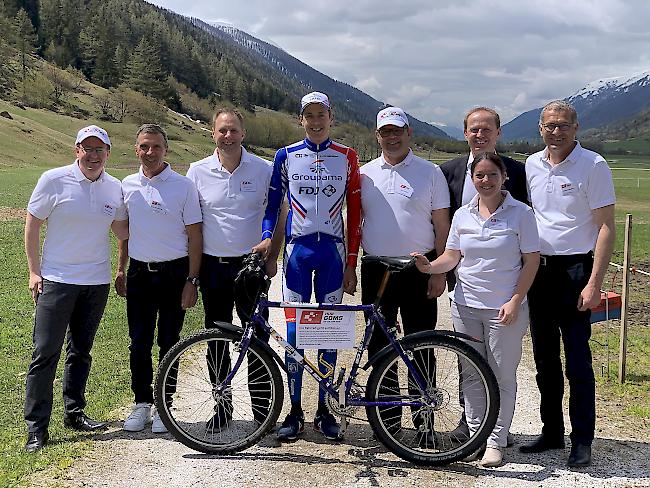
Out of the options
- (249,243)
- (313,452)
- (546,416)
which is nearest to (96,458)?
(313,452)

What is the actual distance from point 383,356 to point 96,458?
2.20 meters

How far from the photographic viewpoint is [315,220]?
5238 mm

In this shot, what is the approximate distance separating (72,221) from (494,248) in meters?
3.15

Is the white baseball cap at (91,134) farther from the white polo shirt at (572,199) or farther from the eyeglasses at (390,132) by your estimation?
the white polo shirt at (572,199)

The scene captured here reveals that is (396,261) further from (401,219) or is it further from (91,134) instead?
(91,134)

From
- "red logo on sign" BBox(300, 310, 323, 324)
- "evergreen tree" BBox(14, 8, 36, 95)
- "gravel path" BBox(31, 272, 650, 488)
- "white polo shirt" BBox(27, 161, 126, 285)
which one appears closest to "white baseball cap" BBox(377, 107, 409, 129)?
"red logo on sign" BBox(300, 310, 323, 324)

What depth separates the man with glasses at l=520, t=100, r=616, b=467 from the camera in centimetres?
473

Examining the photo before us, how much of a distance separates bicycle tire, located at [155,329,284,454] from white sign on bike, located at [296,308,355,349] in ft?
1.10

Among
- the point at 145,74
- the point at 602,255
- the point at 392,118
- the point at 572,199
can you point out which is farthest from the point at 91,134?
the point at 145,74

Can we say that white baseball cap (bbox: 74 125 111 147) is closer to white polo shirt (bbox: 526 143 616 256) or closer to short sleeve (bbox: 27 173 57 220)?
short sleeve (bbox: 27 173 57 220)

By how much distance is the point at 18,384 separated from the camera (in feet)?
22.0

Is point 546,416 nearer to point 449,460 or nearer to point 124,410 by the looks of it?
point 449,460

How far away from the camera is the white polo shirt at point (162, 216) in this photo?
5.39m

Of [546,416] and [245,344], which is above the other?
[245,344]
